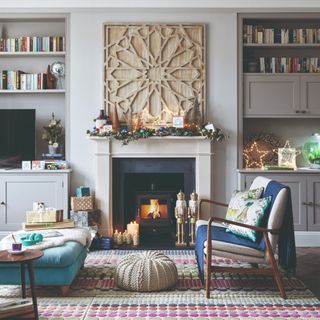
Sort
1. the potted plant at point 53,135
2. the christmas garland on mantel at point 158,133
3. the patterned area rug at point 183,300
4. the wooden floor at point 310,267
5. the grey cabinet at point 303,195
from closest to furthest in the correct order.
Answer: the patterned area rug at point 183,300, the wooden floor at point 310,267, the christmas garland on mantel at point 158,133, the grey cabinet at point 303,195, the potted plant at point 53,135

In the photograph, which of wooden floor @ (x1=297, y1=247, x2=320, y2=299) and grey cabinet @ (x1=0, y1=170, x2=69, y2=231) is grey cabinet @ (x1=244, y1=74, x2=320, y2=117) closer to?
wooden floor @ (x1=297, y1=247, x2=320, y2=299)

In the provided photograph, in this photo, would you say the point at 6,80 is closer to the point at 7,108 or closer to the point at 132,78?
the point at 7,108

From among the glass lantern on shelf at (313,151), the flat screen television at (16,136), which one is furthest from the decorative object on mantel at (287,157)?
the flat screen television at (16,136)

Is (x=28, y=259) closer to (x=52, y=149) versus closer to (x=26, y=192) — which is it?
(x=26, y=192)

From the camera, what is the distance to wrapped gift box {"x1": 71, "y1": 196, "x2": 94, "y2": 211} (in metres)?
5.36

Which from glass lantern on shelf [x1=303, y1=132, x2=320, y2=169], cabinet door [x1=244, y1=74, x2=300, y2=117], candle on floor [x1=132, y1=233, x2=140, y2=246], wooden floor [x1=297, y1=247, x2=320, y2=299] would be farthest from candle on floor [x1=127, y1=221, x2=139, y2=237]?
glass lantern on shelf [x1=303, y1=132, x2=320, y2=169]

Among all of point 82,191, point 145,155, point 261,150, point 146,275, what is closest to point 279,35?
point 261,150

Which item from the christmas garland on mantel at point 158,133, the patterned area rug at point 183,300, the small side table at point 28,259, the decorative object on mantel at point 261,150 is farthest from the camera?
the decorative object on mantel at point 261,150

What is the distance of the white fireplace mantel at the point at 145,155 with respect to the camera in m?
5.51

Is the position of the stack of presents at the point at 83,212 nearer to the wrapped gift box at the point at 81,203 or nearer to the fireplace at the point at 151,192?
the wrapped gift box at the point at 81,203

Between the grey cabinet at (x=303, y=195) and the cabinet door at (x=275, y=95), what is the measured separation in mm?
749

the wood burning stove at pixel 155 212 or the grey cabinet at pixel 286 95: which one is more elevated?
the grey cabinet at pixel 286 95

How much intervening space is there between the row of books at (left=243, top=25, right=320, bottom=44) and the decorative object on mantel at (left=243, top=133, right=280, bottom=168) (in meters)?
1.16

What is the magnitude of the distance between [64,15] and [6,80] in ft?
3.46
